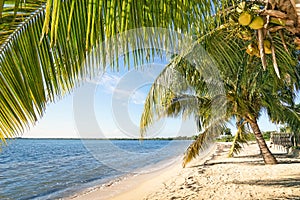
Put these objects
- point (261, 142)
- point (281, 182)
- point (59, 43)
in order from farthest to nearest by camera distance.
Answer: point (261, 142), point (281, 182), point (59, 43)

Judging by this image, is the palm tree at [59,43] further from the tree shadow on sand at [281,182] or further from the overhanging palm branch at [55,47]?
the tree shadow on sand at [281,182]

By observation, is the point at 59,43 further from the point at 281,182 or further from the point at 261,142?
the point at 261,142

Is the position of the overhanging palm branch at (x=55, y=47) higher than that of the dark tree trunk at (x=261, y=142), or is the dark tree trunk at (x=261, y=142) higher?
the overhanging palm branch at (x=55, y=47)

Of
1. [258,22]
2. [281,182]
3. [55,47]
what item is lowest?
[281,182]

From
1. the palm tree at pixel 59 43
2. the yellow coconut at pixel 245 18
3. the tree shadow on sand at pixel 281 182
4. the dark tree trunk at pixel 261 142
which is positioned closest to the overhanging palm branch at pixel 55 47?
the palm tree at pixel 59 43

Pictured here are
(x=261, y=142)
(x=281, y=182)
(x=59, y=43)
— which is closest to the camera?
(x=59, y=43)

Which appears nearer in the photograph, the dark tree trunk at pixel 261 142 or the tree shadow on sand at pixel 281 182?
the tree shadow on sand at pixel 281 182

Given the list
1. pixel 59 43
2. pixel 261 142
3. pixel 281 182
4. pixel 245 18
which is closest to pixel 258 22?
pixel 245 18

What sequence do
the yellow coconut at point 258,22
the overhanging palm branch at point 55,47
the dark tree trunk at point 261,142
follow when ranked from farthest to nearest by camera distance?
1. the dark tree trunk at point 261,142
2. the yellow coconut at point 258,22
3. the overhanging palm branch at point 55,47

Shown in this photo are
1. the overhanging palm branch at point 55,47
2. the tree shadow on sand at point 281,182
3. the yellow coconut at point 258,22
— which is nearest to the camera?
the overhanging palm branch at point 55,47

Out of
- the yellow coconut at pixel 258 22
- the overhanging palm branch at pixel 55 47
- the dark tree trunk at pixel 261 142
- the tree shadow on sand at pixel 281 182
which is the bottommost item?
the tree shadow on sand at pixel 281 182

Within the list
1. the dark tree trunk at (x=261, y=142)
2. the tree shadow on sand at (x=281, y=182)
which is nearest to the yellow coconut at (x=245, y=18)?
the tree shadow on sand at (x=281, y=182)

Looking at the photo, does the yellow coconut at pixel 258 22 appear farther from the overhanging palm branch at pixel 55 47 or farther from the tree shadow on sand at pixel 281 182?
the tree shadow on sand at pixel 281 182

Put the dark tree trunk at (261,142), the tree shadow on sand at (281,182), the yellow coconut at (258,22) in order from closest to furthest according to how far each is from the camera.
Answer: the yellow coconut at (258,22) → the tree shadow on sand at (281,182) → the dark tree trunk at (261,142)
